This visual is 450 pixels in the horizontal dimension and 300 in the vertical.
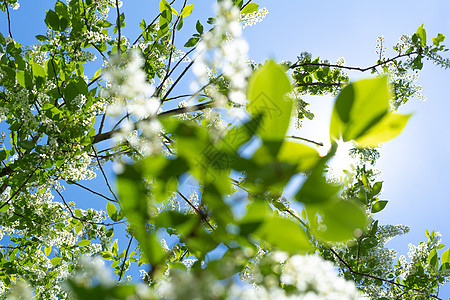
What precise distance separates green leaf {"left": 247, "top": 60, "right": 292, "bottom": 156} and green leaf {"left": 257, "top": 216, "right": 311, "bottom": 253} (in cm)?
4

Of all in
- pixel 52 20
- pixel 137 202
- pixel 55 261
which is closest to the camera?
pixel 137 202

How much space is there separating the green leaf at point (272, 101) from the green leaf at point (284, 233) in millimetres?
42

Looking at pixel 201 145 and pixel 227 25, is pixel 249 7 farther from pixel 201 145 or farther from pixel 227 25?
pixel 201 145

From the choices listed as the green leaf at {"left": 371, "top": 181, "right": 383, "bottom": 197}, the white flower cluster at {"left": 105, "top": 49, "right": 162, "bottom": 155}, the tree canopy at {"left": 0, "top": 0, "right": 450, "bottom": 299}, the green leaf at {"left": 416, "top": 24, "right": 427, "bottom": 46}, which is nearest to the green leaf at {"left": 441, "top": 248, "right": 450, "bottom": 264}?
the tree canopy at {"left": 0, "top": 0, "right": 450, "bottom": 299}

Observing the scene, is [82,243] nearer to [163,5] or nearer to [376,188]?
[163,5]

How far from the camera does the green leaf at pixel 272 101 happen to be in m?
0.18

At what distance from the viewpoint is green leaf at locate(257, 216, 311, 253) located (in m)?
0.19

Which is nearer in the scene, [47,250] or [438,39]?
[47,250]

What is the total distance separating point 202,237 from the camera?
0.66ft

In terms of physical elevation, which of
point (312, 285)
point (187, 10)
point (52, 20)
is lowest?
point (312, 285)

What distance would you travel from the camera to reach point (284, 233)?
195mm

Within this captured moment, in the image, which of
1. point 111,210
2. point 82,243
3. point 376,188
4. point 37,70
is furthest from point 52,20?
point 376,188

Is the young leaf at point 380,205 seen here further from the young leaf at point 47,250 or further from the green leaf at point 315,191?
the young leaf at point 47,250

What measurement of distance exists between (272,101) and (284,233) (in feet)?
0.24
